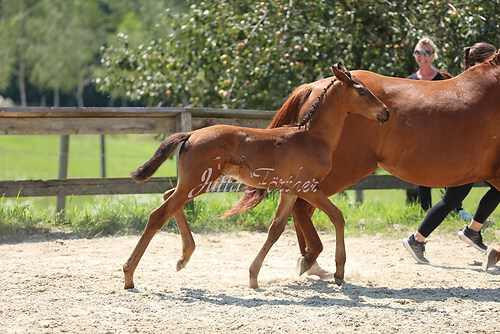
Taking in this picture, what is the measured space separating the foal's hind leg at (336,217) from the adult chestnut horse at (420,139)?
340 mm

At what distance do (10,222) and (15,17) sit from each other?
40.1 metres

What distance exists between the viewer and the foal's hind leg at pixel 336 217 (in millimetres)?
Answer: 5449

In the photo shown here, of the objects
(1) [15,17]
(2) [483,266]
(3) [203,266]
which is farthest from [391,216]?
(1) [15,17]

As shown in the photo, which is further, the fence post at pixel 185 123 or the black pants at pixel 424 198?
the black pants at pixel 424 198

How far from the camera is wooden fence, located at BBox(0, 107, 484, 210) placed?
25.5 feet

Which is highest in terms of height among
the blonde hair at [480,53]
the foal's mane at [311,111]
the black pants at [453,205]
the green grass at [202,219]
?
the blonde hair at [480,53]

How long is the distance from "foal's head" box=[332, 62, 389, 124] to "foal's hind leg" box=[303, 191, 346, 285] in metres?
0.69

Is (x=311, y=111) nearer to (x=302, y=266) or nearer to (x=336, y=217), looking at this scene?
(x=336, y=217)

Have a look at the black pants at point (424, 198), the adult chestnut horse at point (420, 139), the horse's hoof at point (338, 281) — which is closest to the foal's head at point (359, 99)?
the adult chestnut horse at point (420, 139)

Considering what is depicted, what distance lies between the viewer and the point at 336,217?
5.52 m

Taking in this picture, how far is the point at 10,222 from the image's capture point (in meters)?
7.55

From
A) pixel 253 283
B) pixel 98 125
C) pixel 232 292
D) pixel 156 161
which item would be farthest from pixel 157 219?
pixel 98 125

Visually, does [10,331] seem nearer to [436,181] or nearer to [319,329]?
[319,329]

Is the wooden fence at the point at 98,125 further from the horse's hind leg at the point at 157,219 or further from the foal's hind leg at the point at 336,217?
the foal's hind leg at the point at 336,217
